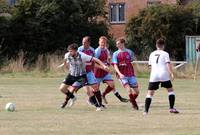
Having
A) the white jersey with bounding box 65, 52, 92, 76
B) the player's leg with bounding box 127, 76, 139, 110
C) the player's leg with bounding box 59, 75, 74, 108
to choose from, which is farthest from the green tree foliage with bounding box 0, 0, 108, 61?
the white jersey with bounding box 65, 52, 92, 76

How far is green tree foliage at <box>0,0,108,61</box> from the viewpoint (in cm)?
4566

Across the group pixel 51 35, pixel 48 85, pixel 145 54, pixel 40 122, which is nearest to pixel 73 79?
pixel 40 122

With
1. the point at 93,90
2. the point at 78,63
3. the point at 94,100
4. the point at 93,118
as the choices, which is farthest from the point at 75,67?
the point at 93,118

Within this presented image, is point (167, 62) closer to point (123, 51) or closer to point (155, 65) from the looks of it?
point (155, 65)

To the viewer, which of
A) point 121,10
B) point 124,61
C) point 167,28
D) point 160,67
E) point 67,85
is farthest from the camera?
point 121,10

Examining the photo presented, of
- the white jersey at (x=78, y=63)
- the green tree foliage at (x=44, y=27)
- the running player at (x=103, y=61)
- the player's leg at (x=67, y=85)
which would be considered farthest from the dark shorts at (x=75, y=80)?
the green tree foliage at (x=44, y=27)

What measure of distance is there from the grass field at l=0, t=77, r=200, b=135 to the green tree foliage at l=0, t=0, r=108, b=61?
71.8ft

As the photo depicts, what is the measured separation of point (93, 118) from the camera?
1630 cm

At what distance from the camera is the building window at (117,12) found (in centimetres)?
6444

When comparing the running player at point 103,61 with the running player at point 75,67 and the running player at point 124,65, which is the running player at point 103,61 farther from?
the running player at point 75,67

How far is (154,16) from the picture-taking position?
2037 inches

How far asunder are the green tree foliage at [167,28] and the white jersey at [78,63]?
31386 millimetres

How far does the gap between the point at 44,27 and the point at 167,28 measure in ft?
31.9

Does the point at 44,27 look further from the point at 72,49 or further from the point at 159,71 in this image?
the point at 159,71
